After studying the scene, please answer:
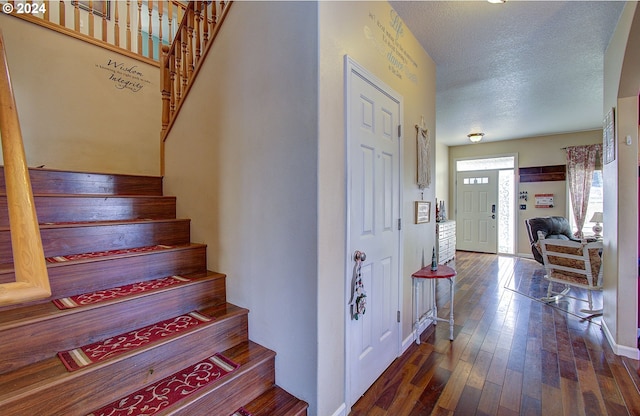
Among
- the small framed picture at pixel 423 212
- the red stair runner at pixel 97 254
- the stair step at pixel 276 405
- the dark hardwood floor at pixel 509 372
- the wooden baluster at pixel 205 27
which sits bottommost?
the dark hardwood floor at pixel 509 372

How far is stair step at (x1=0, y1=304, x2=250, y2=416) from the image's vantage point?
105 cm

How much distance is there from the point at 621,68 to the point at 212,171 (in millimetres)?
3408

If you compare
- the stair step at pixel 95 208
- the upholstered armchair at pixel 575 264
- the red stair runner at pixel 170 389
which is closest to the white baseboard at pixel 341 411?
the red stair runner at pixel 170 389

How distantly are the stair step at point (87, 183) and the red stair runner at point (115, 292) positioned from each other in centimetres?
109

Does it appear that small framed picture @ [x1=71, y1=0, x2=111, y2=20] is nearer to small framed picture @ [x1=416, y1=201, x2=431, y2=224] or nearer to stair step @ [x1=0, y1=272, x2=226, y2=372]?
stair step @ [x1=0, y1=272, x2=226, y2=372]

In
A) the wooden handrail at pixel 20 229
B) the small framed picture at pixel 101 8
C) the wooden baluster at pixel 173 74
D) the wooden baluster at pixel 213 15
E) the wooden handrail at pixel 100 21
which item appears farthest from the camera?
the small framed picture at pixel 101 8

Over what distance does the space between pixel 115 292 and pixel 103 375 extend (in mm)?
539

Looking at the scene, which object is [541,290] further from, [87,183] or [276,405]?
[87,183]

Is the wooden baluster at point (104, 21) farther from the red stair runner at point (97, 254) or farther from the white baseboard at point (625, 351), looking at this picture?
the white baseboard at point (625, 351)

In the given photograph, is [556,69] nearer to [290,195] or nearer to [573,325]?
[573,325]

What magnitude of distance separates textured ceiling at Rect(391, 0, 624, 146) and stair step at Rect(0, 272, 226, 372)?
267 centimetres

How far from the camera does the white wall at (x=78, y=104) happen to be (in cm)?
273

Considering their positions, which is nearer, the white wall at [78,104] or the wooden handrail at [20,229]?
the wooden handrail at [20,229]

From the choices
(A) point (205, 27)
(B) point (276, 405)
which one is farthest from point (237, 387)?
(A) point (205, 27)
